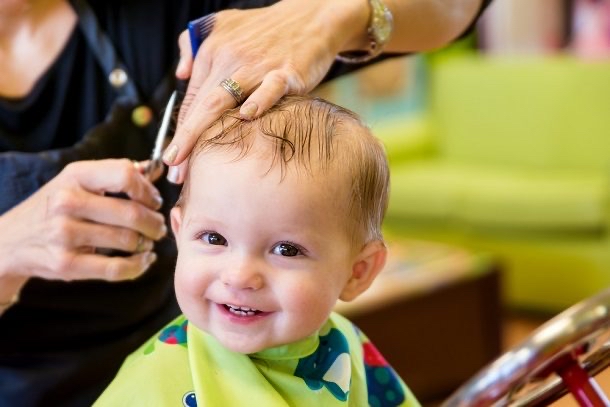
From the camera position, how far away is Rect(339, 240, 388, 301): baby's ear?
1.06 metres

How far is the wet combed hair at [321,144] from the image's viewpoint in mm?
988

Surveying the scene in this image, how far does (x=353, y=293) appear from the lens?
1.09m

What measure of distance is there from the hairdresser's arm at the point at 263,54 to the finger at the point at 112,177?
0.18 ft

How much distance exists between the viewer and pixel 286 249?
0.98 meters

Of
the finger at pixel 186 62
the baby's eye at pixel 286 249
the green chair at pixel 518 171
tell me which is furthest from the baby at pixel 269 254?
the green chair at pixel 518 171

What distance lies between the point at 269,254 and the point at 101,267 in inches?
9.2

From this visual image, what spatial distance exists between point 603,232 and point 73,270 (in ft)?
11.4

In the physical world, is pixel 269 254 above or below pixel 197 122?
below

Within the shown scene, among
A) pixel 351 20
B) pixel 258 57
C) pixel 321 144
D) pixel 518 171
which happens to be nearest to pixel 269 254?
pixel 321 144

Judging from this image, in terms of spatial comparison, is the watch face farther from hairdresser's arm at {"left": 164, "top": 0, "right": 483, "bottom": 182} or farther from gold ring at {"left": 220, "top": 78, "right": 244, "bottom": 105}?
gold ring at {"left": 220, "top": 78, "right": 244, "bottom": 105}

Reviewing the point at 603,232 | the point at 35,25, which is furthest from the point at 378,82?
the point at 35,25

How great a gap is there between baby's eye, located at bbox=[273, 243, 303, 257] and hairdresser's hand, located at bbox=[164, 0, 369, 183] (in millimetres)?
140

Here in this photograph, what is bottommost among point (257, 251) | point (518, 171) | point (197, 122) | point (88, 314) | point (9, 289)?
point (518, 171)

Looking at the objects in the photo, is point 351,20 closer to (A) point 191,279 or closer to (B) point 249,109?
(B) point 249,109
